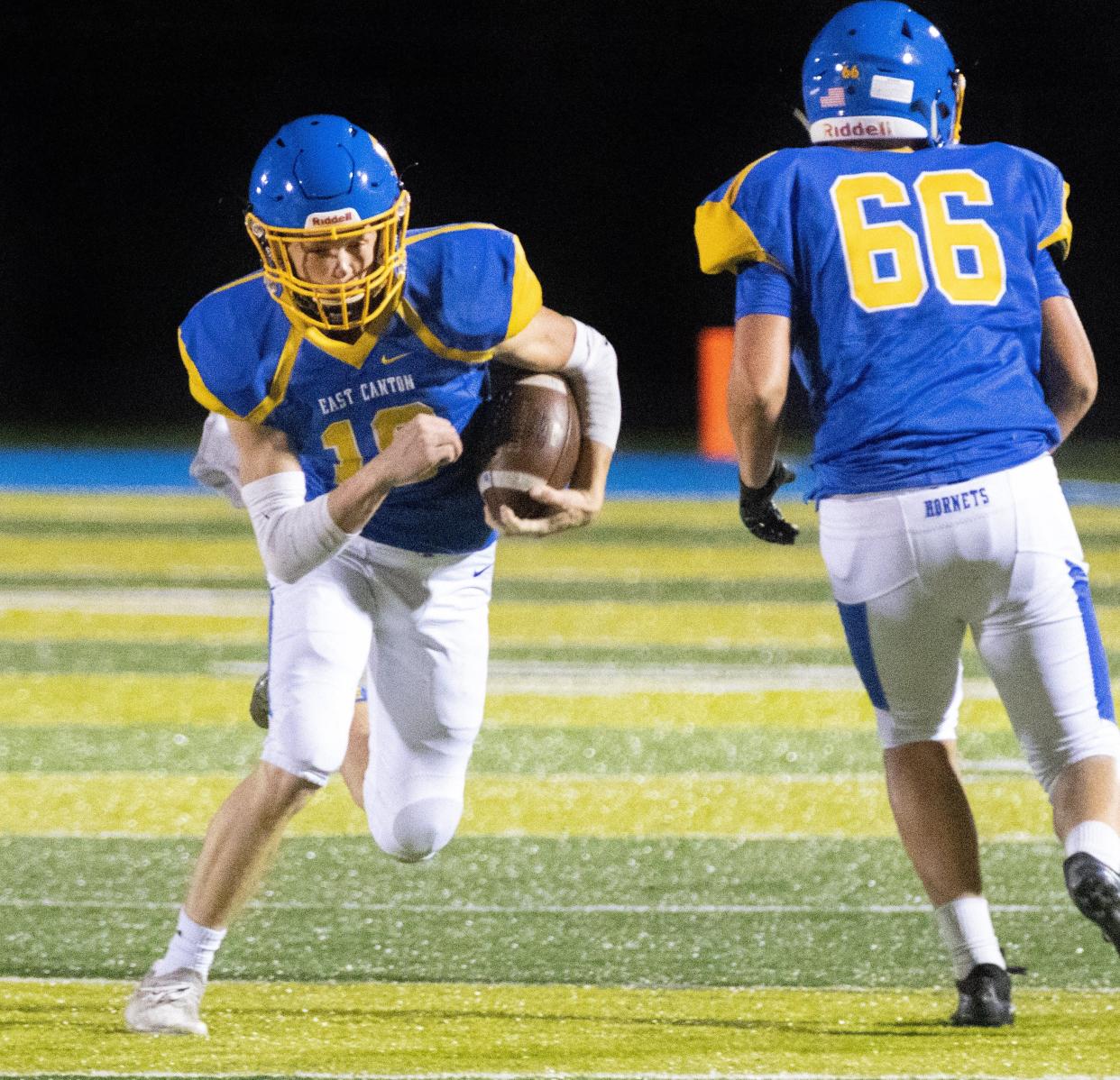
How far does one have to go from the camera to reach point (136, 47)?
1938 centimetres

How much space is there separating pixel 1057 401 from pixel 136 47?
687 inches

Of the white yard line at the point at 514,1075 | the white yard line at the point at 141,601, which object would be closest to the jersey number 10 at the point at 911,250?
the white yard line at the point at 514,1075

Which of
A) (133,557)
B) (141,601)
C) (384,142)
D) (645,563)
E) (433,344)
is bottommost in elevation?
(384,142)

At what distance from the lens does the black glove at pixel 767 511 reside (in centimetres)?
324

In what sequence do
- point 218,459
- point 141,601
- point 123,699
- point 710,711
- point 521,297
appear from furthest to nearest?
1. point 141,601
2. point 123,699
3. point 710,711
4. point 218,459
5. point 521,297

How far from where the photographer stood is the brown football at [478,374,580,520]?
3.33 metres

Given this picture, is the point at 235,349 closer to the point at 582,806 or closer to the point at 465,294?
the point at 465,294

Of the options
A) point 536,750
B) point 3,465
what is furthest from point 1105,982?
point 3,465

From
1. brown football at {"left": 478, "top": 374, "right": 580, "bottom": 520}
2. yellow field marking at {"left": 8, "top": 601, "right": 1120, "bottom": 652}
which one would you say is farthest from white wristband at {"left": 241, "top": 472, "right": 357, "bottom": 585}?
yellow field marking at {"left": 8, "top": 601, "right": 1120, "bottom": 652}

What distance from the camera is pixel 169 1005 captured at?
315cm

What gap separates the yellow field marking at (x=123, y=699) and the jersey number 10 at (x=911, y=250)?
12.1ft

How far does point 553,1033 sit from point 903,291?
1.25 meters

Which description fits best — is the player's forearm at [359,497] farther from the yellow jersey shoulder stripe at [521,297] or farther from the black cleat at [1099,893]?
the black cleat at [1099,893]

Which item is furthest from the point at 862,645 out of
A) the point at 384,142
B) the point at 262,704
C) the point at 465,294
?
the point at 384,142
